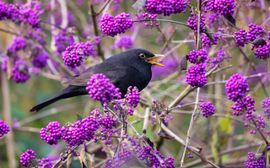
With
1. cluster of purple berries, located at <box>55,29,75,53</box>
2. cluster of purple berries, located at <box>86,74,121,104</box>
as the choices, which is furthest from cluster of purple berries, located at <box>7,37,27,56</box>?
cluster of purple berries, located at <box>86,74,121,104</box>

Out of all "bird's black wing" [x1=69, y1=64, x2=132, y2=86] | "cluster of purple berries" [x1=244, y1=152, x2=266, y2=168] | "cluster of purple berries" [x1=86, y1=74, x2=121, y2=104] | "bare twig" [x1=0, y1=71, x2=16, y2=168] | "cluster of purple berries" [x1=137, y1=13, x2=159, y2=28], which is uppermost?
"cluster of purple berries" [x1=137, y1=13, x2=159, y2=28]

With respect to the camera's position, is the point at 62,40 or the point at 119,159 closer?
the point at 119,159

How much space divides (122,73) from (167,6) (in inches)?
51.0

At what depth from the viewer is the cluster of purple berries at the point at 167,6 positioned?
281 centimetres

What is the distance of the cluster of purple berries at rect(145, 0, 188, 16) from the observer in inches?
111

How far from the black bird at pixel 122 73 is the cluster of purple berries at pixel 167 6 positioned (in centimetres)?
116

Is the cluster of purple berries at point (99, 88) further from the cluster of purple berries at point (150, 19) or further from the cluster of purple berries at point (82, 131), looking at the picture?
the cluster of purple berries at point (150, 19)

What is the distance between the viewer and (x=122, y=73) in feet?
13.3

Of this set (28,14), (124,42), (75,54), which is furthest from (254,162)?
(124,42)

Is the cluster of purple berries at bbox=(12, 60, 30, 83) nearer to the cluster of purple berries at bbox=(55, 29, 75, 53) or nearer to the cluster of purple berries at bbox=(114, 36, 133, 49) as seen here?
the cluster of purple berries at bbox=(55, 29, 75, 53)

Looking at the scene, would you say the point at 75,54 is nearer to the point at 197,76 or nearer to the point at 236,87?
the point at 197,76

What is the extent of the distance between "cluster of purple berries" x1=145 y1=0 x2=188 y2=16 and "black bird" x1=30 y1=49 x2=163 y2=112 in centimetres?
116

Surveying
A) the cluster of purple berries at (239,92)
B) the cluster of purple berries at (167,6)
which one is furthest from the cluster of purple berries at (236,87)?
the cluster of purple berries at (167,6)

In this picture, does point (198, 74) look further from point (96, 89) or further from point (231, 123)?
point (231, 123)
